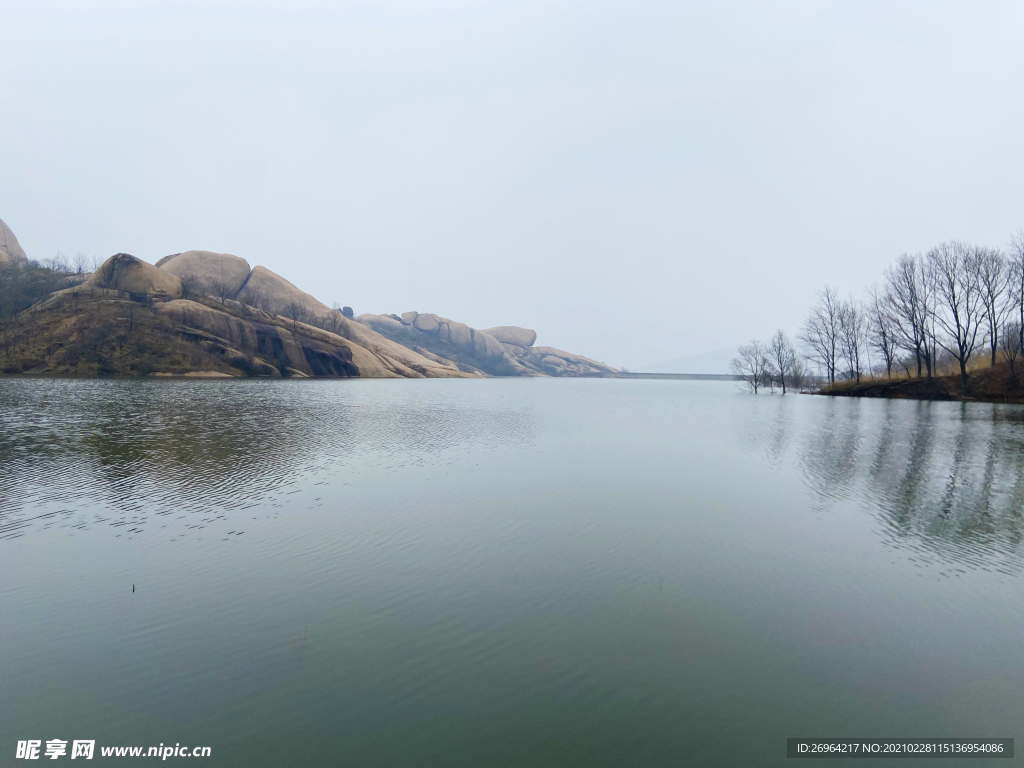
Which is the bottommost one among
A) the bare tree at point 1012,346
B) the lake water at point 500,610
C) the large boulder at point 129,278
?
the lake water at point 500,610

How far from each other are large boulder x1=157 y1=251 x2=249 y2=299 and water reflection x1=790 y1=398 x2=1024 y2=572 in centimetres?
19545

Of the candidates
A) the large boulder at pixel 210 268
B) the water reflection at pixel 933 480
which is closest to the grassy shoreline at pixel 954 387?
the water reflection at pixel 933 480

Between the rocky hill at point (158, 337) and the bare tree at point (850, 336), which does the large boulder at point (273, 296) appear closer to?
the rocky hill at point (158, 337)

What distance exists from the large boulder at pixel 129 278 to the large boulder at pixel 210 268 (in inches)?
1928

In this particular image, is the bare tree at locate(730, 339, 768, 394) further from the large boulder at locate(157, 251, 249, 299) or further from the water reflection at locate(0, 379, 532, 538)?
the large boulder at locate(157, 251, 249, 299)

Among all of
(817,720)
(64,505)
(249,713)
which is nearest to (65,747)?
(249,713)

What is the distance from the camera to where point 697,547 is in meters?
10.3

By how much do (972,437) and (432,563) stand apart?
30593mm

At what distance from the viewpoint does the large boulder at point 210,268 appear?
182 meters

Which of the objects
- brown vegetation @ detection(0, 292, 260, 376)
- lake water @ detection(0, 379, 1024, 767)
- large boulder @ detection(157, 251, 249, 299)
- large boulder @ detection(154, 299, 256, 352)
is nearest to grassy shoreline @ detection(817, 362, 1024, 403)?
lake water @ detection(0, 379, 1024, 767)

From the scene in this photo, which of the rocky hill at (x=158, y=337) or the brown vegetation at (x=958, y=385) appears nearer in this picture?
the brown vegetation at (x=958, y=385)

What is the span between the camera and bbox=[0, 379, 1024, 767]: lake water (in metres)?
4.92

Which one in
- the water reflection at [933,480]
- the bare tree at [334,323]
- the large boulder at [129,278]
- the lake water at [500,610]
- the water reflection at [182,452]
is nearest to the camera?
the lake water at [500,610]

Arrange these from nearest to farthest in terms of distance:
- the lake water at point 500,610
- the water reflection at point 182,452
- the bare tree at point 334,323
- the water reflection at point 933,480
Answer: the lake water at point 500,610, the water reflection at point 933,480, the water reflection at point 182,452, the bare tree at point 334,323
